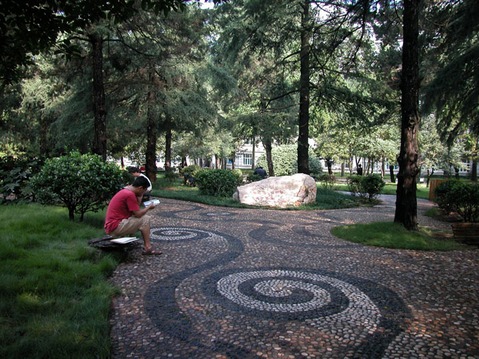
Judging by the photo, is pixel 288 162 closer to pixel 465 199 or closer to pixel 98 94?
pixel 98 94

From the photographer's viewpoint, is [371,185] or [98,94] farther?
[371,185]

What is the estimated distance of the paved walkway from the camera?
3.05 m

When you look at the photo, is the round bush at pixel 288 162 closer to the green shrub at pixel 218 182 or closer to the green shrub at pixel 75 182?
the green shrub at pixel 218 182

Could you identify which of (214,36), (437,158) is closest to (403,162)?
(214,36)

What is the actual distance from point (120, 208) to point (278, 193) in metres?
8.36

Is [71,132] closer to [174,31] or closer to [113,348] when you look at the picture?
[174,31]

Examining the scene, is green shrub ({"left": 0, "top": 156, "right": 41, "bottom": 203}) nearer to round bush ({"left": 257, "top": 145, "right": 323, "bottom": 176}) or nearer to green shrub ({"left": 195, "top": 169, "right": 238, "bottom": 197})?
green shrub ({"left": 195, "top": 169, "right": 238, "bottom": 197})

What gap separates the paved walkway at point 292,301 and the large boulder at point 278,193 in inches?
235

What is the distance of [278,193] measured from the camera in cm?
1341

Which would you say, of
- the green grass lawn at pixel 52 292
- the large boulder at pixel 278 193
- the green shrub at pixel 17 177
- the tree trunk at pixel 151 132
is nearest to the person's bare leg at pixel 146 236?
the green grass lawn at pixel 52 292

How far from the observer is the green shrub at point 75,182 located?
6852 millimetres

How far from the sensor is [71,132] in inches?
628

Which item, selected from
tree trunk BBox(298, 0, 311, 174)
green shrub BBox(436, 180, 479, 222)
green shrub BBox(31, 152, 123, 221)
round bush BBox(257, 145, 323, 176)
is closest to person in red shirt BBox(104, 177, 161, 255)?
green shrub BBox(31, 152, 123, 221)

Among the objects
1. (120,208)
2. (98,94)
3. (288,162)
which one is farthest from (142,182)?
(288,162)
